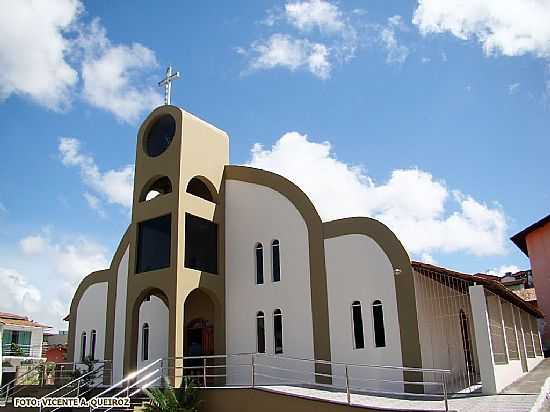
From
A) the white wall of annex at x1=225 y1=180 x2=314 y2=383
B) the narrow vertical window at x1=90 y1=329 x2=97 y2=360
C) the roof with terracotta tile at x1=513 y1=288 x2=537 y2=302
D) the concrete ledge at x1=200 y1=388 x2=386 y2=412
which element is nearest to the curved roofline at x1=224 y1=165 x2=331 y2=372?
the white wall of annex at x1=225 y1=180 x2=314 y2=383

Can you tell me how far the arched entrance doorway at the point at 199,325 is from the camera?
19028 millimetres

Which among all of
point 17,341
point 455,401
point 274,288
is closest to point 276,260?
point 274,288

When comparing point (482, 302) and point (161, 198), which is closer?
point (482, 302)

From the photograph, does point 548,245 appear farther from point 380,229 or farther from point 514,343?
point 380,229

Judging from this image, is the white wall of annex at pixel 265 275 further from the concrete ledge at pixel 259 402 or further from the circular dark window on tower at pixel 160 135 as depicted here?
the concrete ledge at pixel 259 402

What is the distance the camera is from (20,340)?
43375 mm

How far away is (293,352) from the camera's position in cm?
1694

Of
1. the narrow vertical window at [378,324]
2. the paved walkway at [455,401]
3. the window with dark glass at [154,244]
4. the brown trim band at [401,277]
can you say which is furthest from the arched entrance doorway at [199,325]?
the narrow vertical window at [378,324]

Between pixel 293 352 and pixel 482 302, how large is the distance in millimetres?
6114

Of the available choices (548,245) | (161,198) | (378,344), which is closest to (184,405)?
(378,344)

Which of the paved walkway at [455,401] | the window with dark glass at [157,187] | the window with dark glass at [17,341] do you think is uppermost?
the window with dark glass at [157,187]

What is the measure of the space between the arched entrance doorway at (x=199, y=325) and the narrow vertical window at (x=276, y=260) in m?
2.67

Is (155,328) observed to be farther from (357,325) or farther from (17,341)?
(17,341)

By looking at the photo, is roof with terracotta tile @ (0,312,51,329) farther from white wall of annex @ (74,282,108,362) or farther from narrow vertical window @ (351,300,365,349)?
narrow vertical window @ (351,300,365,349)
